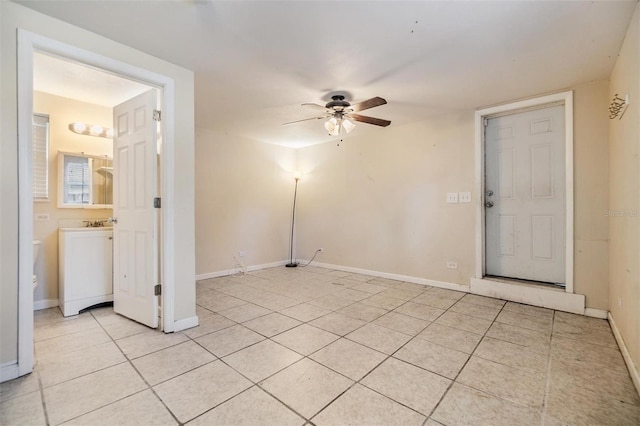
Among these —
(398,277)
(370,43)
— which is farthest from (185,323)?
(398,277)

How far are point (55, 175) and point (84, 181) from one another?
0.84 feet

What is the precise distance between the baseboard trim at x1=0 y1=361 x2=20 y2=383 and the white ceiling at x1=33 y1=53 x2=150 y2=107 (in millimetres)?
2222

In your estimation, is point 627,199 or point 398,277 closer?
point 627,199

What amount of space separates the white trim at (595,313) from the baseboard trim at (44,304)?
5565mm

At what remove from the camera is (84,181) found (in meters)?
3.32

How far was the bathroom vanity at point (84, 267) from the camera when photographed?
2801mm

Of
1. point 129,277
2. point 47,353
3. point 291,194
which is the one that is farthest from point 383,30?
point 291,194

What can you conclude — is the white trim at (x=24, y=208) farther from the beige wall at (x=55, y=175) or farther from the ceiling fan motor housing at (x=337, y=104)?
the ceiling fan motor housing at (x=337, y=104)

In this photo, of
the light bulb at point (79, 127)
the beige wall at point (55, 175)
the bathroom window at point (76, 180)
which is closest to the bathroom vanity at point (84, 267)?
the beige wall at point (55, 175)

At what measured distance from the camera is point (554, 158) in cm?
309

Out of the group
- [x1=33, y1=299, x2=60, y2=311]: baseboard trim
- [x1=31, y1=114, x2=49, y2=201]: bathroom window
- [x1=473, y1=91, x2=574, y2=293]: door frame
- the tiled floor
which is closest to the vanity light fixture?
[x1=31, y1=114, x2=49, y2=201]: bathroom window

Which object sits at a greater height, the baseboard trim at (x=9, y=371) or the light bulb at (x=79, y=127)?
the light bulb at (x=79, y=127)

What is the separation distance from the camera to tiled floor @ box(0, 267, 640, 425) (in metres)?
1.42

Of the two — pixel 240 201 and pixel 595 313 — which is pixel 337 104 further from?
pixel 595 313
